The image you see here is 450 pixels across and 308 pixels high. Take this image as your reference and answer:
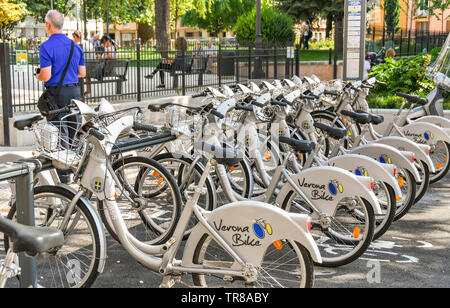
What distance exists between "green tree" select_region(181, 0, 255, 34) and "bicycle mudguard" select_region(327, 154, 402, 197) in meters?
44.7

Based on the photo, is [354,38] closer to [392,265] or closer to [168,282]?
[392,265]

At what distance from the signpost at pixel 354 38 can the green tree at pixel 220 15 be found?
1475 inches

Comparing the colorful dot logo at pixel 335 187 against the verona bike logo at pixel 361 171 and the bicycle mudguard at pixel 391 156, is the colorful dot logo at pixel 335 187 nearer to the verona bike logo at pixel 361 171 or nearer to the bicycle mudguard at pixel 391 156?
the verona bike logo at pixel 361 171

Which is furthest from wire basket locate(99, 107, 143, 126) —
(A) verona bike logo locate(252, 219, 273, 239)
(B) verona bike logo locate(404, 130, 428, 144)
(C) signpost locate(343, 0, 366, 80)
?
(C) signpost locate(343, 0, 366, 80)

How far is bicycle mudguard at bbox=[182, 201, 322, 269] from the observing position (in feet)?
11.6

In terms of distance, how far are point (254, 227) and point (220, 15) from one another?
5075 cm

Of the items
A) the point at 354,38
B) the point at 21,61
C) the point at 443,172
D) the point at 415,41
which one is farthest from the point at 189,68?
the point at 415,41

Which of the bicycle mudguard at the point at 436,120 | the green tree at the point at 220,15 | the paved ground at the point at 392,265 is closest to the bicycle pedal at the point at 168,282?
the paved ground at the point at 392,265

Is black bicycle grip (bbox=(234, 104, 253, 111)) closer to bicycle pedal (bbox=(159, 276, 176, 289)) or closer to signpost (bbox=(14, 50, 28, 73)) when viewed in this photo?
bicycle pedal (bbox=(159, 276, 176, 289))

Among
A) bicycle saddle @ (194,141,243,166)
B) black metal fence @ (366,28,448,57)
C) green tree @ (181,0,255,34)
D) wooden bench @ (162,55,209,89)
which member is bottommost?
bicycle saddle @ (194,141,243,166)
